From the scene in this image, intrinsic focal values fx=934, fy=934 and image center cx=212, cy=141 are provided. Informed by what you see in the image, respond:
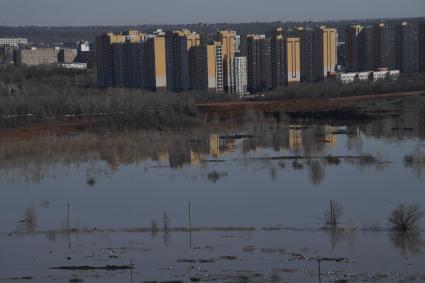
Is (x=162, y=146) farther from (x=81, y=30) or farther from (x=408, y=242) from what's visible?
(x=81, y=30)

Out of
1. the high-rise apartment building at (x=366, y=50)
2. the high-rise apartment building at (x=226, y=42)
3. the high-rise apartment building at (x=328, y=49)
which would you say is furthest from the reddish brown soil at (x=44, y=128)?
the high-rise apartment building at (x=366, y=50)

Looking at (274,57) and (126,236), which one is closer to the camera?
(126,236)

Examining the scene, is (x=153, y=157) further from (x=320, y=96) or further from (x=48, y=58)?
(x=48, y=58)

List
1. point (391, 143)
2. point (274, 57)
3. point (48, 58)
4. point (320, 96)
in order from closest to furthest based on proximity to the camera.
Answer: point (391, 143) < point (320, 96) < point (274, 57) < point (48, 58)

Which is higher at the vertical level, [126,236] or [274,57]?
[274,57]

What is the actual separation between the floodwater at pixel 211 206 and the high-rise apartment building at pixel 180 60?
7993 mm

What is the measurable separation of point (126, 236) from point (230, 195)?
1.87m

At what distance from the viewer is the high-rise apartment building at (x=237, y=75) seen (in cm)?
Answer: 2203

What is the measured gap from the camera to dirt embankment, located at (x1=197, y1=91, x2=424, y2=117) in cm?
1780

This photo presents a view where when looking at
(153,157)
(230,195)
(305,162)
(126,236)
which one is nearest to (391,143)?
(305,162)

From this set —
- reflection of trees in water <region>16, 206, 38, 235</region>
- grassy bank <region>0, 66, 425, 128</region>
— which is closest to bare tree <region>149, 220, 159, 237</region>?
reflection of trees in water <region>16, 206, 38, 235</region>

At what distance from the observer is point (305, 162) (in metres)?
10.7

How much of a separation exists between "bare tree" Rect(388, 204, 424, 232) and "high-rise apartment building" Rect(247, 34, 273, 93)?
16169 millimetres

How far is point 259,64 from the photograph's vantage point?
23.3 metres
